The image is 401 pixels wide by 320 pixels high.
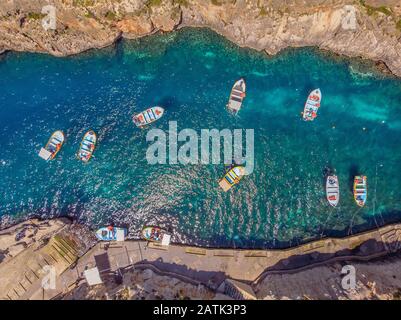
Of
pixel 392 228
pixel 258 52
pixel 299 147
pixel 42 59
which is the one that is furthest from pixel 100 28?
pixel 392 228

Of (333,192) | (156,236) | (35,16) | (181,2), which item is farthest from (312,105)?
(35,16)

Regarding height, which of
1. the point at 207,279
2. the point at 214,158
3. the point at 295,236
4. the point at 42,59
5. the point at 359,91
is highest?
the point at 42,59

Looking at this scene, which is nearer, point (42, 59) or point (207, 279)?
point (207, 279)

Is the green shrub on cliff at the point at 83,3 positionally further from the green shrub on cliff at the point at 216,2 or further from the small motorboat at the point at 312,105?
the small motorboat at the point at 312,105

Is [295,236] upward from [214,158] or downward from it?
downward

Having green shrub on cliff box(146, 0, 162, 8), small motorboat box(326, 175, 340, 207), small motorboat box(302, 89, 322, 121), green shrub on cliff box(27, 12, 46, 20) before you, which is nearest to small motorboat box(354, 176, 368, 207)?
small motorboat box(326, 175, 340, 207)

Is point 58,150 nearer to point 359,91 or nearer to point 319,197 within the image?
point 319,197
